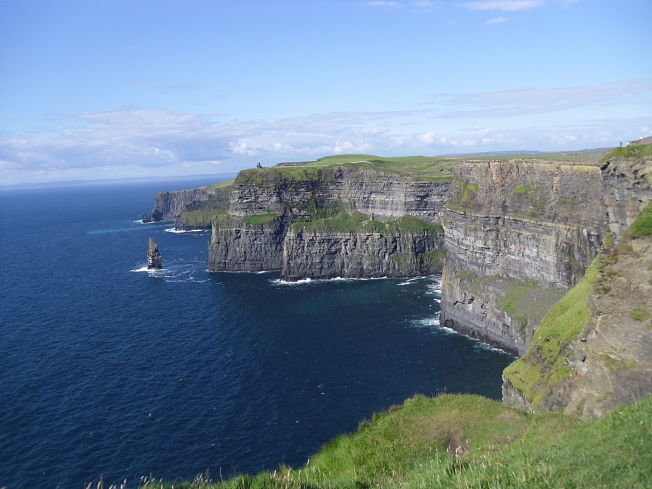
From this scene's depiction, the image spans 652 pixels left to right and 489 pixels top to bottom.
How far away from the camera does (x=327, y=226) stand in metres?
153

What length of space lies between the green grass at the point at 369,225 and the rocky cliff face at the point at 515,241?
40.6 metres

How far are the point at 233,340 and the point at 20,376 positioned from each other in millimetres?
35139

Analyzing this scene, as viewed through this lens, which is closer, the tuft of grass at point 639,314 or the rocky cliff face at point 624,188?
the tuft of grass at point 639,314

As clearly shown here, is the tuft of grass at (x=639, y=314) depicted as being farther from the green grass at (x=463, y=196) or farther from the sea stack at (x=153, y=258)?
the sea stack at (x=153, y=258)

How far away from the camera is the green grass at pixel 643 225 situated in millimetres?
45213

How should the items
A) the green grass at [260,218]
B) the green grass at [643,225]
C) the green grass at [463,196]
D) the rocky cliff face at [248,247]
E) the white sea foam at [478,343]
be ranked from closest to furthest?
1. the green grass at [643,225]
2. the white sea foam at [478,343]
3. the green grass at [463,196]
4. the rocky cliff face at [248,247]
5. the green grass at [260,218]

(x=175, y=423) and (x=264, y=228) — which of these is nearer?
(x=175, y=423)

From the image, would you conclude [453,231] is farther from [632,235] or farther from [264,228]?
[264,228]

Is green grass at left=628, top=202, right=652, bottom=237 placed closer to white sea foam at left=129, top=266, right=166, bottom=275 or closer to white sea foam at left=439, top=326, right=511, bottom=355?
white sea foam at left=439, top=326, right=511, bottom=355

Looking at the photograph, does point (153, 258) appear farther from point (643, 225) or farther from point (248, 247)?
point (643, 225)

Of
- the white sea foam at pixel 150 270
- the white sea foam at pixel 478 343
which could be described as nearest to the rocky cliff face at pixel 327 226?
the white sea foam at pixel 150 270

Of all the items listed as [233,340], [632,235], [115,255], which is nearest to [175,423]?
[233,340]

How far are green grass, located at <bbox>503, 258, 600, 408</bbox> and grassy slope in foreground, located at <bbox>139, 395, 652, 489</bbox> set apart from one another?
12.8 meters

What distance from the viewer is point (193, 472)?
175ft
